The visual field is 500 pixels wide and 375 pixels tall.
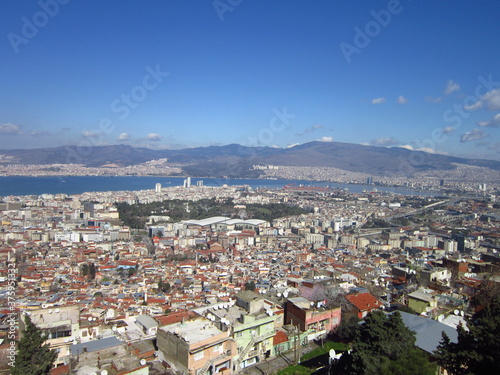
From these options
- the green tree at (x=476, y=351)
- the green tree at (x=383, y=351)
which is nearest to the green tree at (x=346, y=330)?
the green tree at (x=383, y=351)

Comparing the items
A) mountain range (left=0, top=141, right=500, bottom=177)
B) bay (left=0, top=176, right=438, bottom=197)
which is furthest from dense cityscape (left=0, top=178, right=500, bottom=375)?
mountain range (left=0, top=141, right=500, bottom=177)

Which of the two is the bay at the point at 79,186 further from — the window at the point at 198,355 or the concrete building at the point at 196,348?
the window at the point at 198,355

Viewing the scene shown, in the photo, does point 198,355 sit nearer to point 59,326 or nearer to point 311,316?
point 59,326

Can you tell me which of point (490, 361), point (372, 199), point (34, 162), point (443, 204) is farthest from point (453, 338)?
point (34, 162)

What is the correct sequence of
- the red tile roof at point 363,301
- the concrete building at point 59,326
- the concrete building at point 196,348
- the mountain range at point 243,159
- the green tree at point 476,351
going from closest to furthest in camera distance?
1. the green tree at point 476,351
2. the concrete building at point 196,348
3. the concrete building at point 59,326
4. the red tile roof at point 363,301
5. the mountain range at point 243,159

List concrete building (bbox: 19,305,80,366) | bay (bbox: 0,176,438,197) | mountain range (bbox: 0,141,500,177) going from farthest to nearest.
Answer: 1. mountain range (bbox: 0,141,500,177)
2. bay (bbox: 0,176,438,197)
3. concrete building (bbox: 19,305,80,366)

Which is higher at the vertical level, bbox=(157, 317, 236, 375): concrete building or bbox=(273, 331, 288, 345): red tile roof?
bbox=(157, 317, 236, 375): concrete building

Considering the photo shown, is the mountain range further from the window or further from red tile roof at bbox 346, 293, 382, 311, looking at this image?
the window
